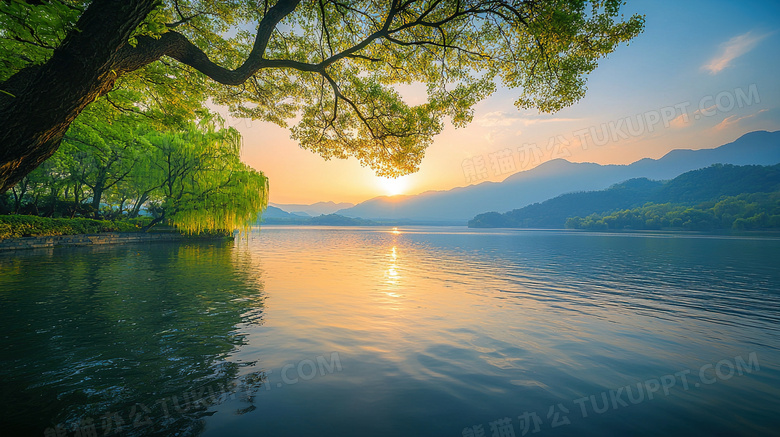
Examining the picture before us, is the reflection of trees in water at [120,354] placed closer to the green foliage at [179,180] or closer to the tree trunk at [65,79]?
the tree trunk at [65,79]

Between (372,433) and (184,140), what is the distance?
34139 mm

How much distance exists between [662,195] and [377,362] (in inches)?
8214

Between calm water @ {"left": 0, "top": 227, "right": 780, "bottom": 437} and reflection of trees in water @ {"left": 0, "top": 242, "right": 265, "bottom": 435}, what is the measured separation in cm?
3

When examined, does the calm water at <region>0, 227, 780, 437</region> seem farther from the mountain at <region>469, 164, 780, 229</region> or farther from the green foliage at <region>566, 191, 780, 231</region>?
the mountain at <region>469, 164, 780, 229</region>

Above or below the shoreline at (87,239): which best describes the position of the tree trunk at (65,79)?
above

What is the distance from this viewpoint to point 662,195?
161250 mm

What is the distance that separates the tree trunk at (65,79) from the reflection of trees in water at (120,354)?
3069mm

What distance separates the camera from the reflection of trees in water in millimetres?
3541

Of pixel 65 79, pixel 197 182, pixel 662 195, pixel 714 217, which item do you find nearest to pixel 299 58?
pixel 65 79

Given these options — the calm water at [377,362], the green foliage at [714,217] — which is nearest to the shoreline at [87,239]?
the calm water at [377,362]

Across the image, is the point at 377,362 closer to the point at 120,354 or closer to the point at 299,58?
the point at 120,354

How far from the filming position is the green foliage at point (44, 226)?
800 inches

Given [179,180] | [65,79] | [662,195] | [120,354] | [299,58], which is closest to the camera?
[65,79]

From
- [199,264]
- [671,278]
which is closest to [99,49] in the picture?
[199,264]
